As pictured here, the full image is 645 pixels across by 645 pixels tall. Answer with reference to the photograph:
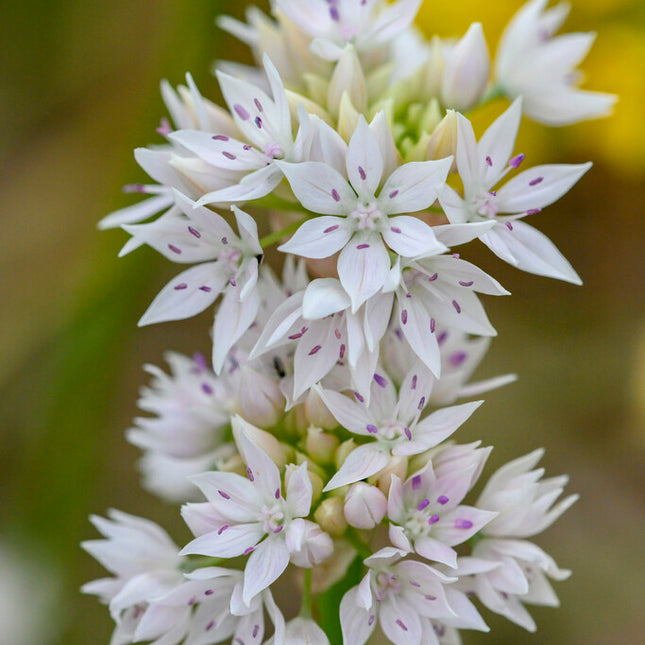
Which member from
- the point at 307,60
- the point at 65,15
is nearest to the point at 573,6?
the point at 65,15

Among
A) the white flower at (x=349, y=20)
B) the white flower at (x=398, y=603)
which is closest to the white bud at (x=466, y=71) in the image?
the white flower at (x=349, y=20)

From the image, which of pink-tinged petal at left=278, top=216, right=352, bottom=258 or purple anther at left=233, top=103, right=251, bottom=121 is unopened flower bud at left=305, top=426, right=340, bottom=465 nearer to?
→ pink-tinged petal at left=278, top=216, right=352, bottom=258

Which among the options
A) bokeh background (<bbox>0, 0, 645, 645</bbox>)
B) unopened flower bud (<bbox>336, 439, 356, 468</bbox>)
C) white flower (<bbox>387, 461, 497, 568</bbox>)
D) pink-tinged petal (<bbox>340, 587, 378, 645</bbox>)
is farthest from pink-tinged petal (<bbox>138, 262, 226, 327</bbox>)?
bokeh background (<bbox>0, 0, 645, 645</bbox>)

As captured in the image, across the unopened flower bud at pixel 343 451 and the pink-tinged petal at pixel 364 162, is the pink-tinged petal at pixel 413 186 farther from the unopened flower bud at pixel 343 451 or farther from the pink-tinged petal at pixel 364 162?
the unopened flower bud at pixel 343 451

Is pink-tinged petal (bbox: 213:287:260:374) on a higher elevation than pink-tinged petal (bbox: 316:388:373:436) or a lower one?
higher

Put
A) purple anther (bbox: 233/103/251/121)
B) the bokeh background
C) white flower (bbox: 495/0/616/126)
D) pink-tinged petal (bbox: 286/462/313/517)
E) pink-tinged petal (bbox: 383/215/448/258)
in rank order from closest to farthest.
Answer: pink-tinged petal (bbox: 383/215/448/258) < pink-tinged petal (bbox: 286/462/313/517) < purple anther (bbox: 233/103/251/121) < white flower (bbox: 495/0/616/126) < the bokeh background

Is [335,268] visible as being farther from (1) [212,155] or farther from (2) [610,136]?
(2) [610,136]
